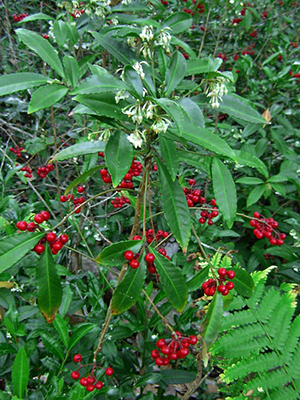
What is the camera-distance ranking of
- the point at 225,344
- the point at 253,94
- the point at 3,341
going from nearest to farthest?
the point at 3,341, the point at 225,344, the point at 253,94

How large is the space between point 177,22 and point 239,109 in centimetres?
64

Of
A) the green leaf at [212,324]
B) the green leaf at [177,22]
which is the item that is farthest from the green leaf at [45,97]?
the green leaf at [212,324]

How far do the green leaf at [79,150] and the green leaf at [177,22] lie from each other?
0.72m

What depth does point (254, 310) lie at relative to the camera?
1662 mm

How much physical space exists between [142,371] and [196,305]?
438 mm

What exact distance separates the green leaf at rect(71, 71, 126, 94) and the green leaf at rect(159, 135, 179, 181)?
0.68 feet

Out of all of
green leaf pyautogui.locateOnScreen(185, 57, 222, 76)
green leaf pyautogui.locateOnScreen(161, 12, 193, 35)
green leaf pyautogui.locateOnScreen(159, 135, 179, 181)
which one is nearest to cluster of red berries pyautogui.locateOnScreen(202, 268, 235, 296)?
green leaf pyautogui.locateOnScreen(159, 135, 179, 181)

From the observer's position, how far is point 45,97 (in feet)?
3.42

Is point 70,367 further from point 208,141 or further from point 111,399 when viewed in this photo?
point 208,141

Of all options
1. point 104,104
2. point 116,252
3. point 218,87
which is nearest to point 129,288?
point 116,252

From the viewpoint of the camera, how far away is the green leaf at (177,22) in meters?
1.53

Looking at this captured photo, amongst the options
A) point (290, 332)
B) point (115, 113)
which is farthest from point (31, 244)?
point (290, 332)

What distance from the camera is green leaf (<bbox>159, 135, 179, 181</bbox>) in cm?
104

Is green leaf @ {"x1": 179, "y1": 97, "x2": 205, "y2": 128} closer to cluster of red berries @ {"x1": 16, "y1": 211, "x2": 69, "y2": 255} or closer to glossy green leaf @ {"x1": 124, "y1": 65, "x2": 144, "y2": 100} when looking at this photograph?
glossy green leaf @ {"x1": 124, "y1": 65, "x2": 144, "y2": 100}
